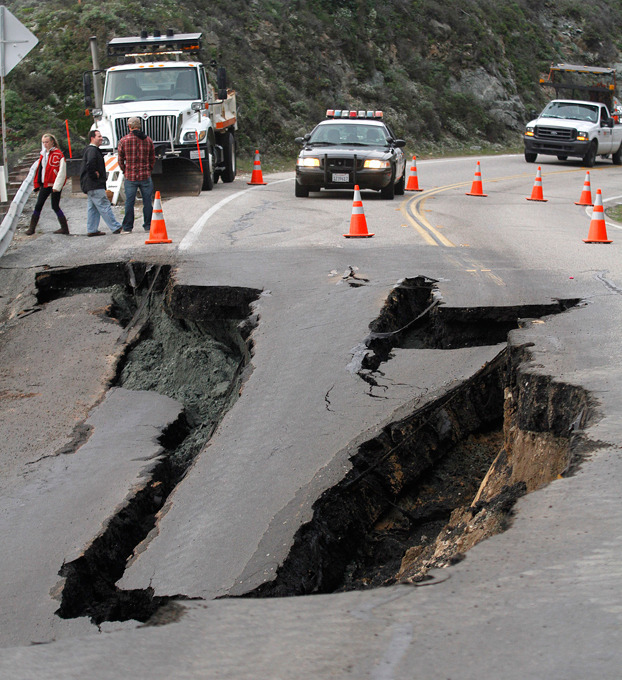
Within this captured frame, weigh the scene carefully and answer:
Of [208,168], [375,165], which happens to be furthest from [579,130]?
[208,168]

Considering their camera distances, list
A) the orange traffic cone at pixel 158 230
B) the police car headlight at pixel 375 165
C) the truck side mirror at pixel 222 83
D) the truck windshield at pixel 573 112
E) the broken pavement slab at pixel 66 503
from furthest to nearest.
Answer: the truck windshield at pixel 573 112, the truck side mirror at pixel 222 83, the police car headlight at pixel 375 165, the orange traffic cone at pixel 158 230, the broken pavement slab at pixel 66 503

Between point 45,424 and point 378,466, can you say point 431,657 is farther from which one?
point 45,424

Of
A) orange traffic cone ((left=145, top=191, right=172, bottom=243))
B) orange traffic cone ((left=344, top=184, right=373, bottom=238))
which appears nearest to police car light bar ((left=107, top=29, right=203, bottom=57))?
orange traffic cone ((left=145, top=191, right=172, bottom=243))

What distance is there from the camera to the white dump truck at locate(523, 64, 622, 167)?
92.7 feet

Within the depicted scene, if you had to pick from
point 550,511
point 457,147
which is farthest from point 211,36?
point 550,511

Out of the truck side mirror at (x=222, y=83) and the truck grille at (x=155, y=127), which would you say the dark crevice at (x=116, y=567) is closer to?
the truck grille at (x=155, y=127)

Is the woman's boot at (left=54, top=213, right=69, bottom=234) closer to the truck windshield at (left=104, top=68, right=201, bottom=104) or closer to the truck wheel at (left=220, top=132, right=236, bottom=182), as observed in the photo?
the truck windshield at (left=104, top=68, right=201, bottom=104)

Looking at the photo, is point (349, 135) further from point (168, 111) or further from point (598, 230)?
point (598, 230)

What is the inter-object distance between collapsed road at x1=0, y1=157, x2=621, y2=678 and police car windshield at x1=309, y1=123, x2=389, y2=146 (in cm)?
769

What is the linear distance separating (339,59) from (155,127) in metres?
21.6

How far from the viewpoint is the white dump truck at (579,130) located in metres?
28.3

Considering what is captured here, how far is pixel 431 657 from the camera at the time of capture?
2814 millimetres

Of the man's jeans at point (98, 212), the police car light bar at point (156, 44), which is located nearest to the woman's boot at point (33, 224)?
the man's jeans at point (98, 212)

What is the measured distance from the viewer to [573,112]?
2911 centimetres
